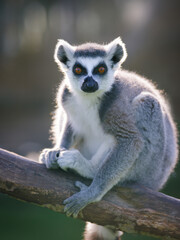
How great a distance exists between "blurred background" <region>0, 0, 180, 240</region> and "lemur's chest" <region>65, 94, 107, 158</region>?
7.29 m

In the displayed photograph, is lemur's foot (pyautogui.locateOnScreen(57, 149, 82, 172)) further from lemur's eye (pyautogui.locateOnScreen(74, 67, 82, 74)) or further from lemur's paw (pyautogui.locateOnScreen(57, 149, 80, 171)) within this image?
lemur's eye (pyautogui.locateOnScreen(74, 67, 82, 74))

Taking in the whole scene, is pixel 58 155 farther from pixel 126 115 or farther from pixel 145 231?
pixel 145 231

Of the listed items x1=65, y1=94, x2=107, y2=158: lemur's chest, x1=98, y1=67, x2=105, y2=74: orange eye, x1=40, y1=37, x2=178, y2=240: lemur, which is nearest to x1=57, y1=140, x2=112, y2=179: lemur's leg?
x1=40, y1=37, x2=178, y2=240: lemur

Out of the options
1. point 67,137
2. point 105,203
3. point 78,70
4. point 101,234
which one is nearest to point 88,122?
point 67,137

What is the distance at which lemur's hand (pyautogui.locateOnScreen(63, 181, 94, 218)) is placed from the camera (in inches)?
133

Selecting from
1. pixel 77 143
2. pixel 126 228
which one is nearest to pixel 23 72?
pixel 77 143

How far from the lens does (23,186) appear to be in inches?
133

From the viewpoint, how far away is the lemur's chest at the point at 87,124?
3844 millimetres

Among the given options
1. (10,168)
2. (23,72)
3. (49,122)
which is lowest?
(49,122)

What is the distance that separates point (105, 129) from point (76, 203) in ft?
2.57

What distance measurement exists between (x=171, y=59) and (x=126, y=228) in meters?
11.7

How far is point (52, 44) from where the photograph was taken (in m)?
15.6

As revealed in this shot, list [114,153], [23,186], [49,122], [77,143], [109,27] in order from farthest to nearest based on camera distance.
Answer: [109,27] < [49,122] < [77,143] < [114,153] < [23,186]

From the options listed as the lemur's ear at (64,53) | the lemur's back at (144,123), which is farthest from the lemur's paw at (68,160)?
the lemur's ear at (64,53)
